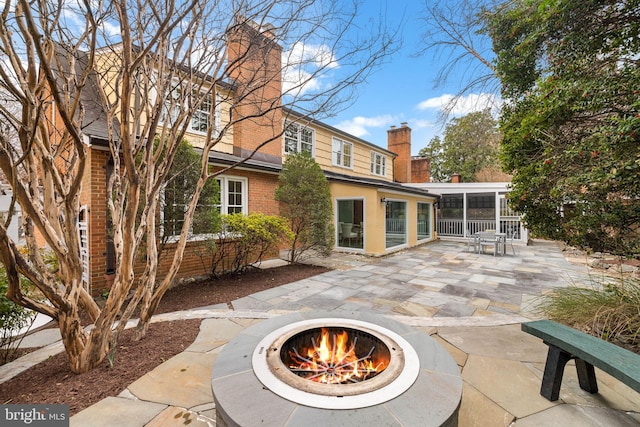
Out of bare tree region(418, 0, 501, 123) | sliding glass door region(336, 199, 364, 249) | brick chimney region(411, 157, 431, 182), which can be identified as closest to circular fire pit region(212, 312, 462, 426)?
bare tree region(418, 0, 501, 123)

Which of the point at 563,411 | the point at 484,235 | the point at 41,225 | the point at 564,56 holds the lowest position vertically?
the point at 563,411

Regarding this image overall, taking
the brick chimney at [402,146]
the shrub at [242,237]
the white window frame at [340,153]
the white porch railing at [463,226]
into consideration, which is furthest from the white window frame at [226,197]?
the brick chimney at [402,146]

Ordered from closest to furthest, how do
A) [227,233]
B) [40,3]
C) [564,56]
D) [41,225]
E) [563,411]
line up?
1. [563,411]
2. [41,225]
3. [40,3]
4. [564,56]
5. [227,233]

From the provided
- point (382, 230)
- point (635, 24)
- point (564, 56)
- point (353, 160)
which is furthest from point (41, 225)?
point (353, 160)

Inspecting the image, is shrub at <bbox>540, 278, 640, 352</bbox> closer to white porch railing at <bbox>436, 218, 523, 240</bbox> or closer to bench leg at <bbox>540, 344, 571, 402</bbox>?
bench leg at <bbox>540, 344, 571, 402</bbox>

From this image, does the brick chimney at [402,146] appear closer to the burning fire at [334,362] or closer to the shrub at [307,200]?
the shrub at [307,200]

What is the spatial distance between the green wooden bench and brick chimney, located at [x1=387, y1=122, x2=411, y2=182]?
16591mm

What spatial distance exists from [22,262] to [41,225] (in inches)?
11.7

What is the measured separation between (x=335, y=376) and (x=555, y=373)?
1728 millimetres

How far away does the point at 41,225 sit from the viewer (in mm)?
2178

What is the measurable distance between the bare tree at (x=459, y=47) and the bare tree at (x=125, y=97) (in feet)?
10.2

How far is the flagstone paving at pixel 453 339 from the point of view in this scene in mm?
1977

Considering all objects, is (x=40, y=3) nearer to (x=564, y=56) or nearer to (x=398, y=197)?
(x=564, y=56)

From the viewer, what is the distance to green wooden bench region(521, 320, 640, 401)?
179 centimetres
